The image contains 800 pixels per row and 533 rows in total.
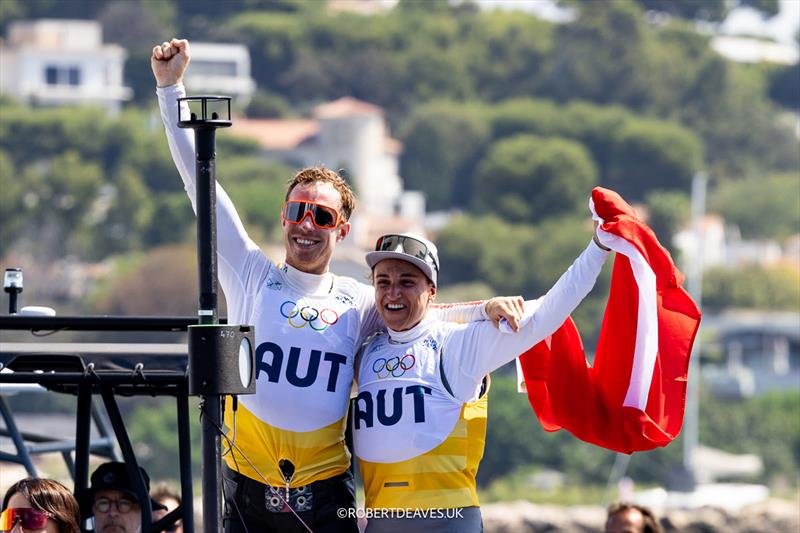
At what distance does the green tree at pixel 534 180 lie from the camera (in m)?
99.2

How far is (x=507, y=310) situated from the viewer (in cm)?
472

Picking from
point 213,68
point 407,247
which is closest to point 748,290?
point 213,68

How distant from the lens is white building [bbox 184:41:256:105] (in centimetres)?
11531

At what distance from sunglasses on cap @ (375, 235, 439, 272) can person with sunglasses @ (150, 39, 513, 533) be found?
0.16m

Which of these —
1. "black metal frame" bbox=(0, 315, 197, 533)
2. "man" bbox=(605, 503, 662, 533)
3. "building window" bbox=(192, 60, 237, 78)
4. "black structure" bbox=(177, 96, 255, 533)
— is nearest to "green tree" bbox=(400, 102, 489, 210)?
"building window" bbox=(192, 60, 237, 78)

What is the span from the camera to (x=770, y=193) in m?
100

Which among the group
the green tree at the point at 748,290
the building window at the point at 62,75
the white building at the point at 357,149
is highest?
the building window at the point at 62,75

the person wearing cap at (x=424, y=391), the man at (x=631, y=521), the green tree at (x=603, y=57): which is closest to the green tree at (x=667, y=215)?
the green tree at (x=603, y=57)

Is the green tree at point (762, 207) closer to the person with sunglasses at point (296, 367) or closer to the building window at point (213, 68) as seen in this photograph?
the building window at point (213, 68)

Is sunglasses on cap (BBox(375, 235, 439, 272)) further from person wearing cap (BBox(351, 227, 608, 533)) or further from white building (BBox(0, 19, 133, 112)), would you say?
white building (BBox(0, 19, 133, 112))

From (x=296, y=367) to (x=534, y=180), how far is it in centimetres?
9572

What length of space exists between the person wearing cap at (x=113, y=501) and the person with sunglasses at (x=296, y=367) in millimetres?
290

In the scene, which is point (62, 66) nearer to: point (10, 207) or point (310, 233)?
point (10, 207)

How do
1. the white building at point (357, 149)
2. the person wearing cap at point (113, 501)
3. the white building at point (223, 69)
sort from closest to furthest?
the person wearing cap at point (113, 501)
the white building at point (357, 149)
the white building at point (223, 69)
